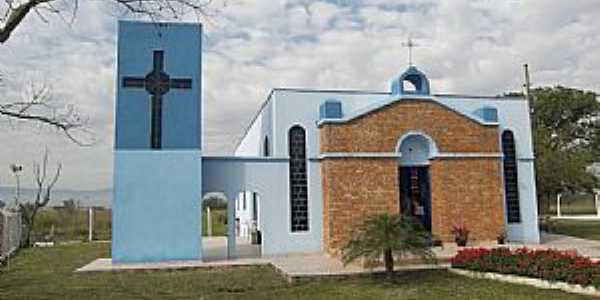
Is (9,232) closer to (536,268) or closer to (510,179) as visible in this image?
(510,179)

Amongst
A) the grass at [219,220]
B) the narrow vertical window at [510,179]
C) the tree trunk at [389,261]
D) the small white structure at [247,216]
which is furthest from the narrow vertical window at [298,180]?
the grass at [219,220]

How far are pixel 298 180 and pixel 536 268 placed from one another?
8.12 metres

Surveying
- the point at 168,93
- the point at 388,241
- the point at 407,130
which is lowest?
the point at 388,241

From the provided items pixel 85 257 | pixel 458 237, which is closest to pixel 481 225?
pixel 458 237

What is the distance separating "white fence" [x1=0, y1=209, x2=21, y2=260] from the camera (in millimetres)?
18047

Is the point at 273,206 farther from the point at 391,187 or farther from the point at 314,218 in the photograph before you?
the point at 391,187

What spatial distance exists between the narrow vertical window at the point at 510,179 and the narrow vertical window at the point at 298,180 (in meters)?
6.63

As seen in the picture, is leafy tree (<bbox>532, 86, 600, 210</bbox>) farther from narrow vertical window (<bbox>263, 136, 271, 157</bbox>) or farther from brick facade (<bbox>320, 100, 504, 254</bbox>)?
narrow vertical window (<bbox>263, 136, 271, 157</bbox>)

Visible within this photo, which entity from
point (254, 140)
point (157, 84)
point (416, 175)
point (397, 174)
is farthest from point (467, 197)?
point (157, 84)

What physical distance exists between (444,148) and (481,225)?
8.45ft

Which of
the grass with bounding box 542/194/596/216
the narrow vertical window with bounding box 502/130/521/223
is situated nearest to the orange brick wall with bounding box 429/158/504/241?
the narrow vertical window with bounding box 502/130/521/223

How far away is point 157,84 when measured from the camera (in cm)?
1566

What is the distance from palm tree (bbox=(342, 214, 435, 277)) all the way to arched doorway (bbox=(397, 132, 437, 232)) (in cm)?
611

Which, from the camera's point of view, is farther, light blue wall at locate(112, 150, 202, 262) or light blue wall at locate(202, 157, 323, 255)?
light blue wall at locate(202, 157, 323, 255)
